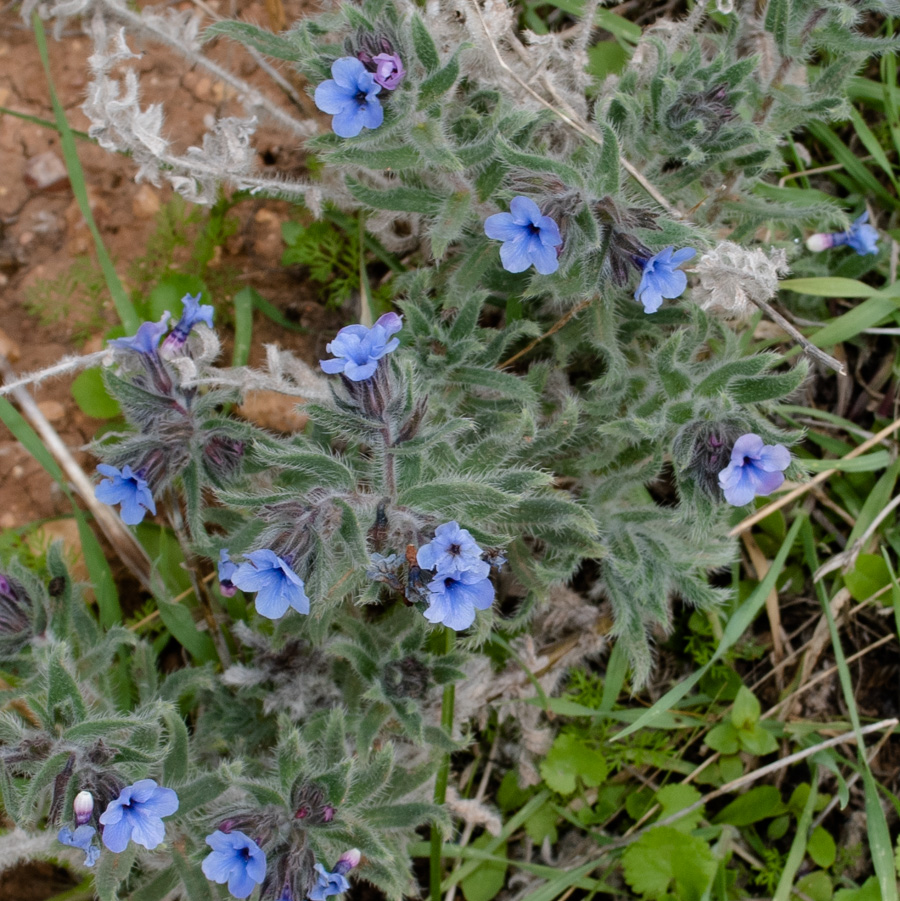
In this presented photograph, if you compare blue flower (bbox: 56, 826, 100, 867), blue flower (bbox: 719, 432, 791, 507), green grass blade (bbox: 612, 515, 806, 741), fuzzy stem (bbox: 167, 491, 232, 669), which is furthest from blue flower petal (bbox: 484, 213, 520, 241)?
blue flower (bbox: 56, 826, 100, 867)

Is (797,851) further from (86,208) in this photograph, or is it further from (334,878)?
(86,208)

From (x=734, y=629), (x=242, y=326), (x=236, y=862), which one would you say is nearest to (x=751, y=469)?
(x=734, y=629)

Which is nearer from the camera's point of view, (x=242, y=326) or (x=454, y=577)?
(x=454, y=577)

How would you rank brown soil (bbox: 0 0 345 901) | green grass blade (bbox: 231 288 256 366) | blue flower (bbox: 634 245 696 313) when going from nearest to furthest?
blue flower (bbox: 634 245 696 313)
green grass blade (bbox: 231 288 256 366)
brown soil (bbox: 0 0 345 901)

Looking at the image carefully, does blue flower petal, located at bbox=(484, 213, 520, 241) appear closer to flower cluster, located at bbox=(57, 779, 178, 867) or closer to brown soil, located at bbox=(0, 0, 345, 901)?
brown soil, located at bbox=(0, 0, 345, 901)

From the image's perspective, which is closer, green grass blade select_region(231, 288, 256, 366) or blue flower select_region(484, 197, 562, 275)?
blue flower select_region(484, 197, 562, 275)

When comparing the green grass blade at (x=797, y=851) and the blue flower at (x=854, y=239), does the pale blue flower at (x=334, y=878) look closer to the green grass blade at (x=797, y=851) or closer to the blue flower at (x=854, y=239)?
the green grass blade at (x=797, y=851)

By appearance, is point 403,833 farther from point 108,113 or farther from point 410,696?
point 108,113

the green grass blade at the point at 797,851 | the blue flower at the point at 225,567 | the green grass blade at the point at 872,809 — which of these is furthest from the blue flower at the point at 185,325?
the green grass blade at the point at 797,851
